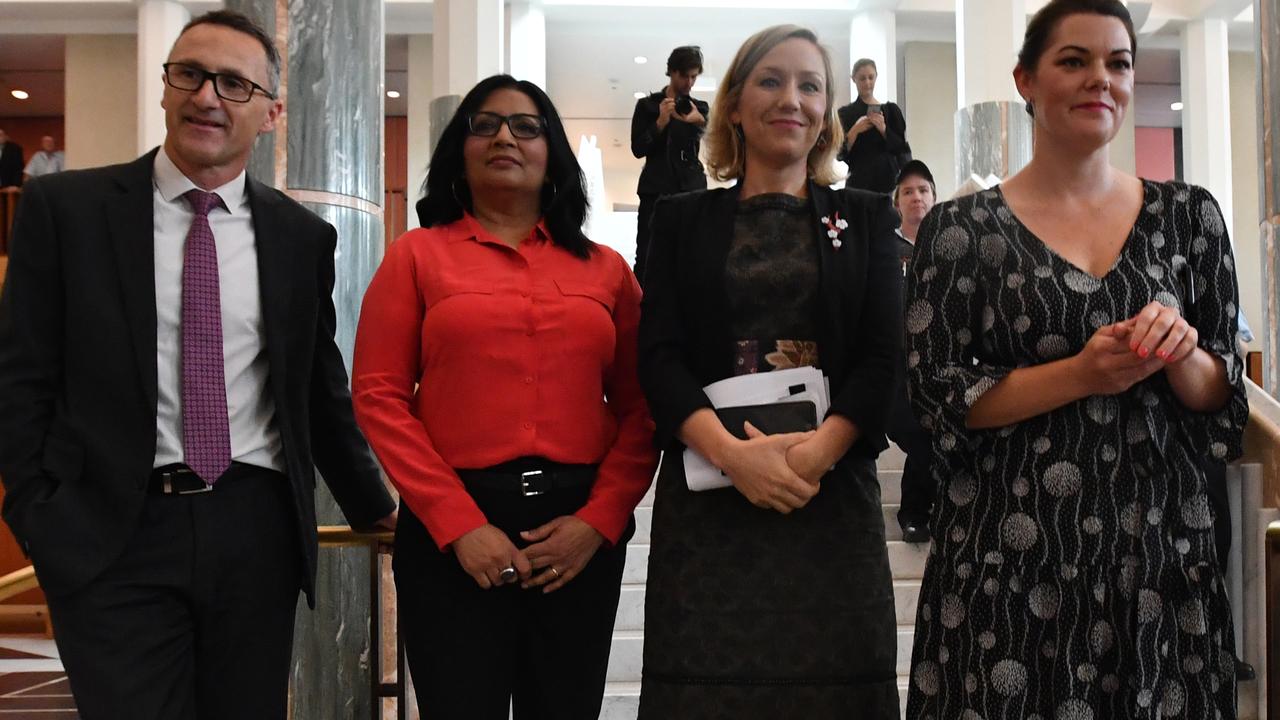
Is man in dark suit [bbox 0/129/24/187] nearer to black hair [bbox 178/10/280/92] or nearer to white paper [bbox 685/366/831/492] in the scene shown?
black hair [bbox 178/10/280/92]

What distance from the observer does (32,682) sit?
739 cm

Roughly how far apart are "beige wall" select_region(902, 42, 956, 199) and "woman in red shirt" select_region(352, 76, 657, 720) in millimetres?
15431

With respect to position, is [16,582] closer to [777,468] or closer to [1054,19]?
[777,468]

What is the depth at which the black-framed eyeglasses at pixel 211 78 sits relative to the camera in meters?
Answer: 2.23

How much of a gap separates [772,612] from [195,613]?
109cm

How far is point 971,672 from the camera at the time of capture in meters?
1.94

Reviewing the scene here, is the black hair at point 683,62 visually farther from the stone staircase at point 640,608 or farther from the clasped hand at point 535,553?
the clasped hand at point 535,553

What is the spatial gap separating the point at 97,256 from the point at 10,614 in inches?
96.4

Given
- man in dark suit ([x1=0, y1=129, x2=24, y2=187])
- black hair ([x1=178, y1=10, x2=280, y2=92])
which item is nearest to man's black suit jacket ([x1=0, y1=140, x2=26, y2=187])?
man in dark suit ([x1=0, y1=129, x2=24, y2=187])

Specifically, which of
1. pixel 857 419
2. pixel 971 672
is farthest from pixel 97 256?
pixel 971 672

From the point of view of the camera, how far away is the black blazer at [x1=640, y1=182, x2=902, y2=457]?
2252 mm

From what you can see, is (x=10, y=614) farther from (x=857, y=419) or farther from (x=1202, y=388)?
(x=1202, y=388)

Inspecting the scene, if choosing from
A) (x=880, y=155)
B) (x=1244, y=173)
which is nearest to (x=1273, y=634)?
(x=880, y=155)

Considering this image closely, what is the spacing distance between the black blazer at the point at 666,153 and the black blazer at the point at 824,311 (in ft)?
14.3
